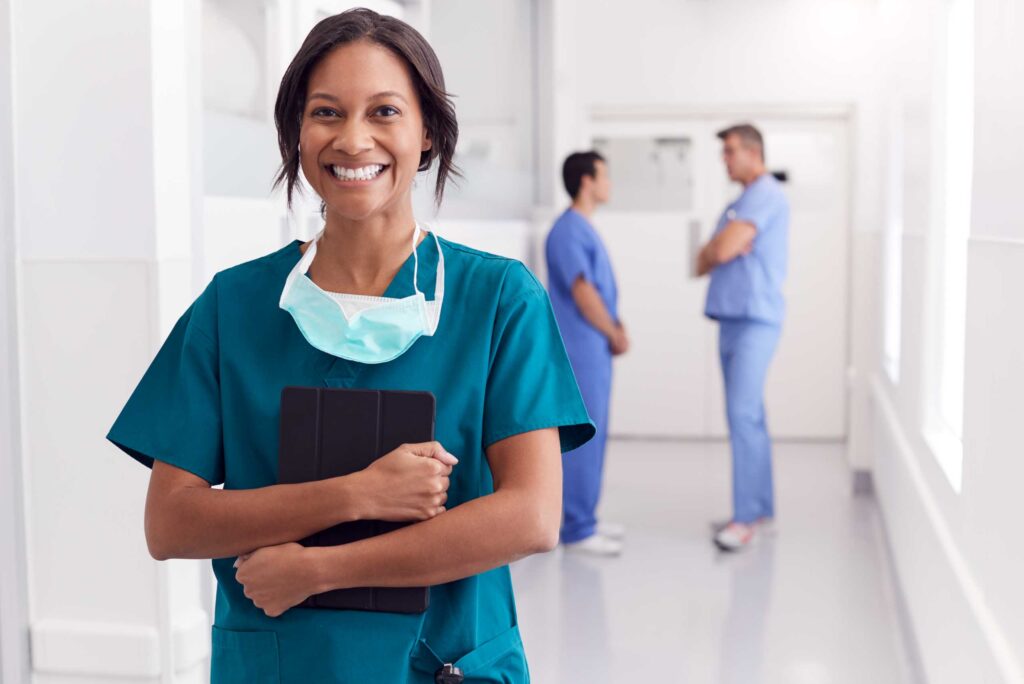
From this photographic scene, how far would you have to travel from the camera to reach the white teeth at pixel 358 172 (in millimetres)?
1127

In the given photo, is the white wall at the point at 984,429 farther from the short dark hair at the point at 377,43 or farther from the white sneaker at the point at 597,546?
the white sneaker at the point at 597,546

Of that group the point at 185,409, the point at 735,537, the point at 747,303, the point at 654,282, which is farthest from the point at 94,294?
the point at 654,282

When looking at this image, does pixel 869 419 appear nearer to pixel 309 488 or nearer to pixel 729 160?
pixel 729 160

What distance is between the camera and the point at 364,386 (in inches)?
45.1

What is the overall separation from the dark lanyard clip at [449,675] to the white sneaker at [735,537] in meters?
3.22

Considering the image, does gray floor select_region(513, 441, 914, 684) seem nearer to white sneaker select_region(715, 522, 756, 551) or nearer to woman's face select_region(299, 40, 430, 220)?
white sneaker select_region(715, 522, 756, 551)

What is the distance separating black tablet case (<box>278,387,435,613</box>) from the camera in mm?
1070

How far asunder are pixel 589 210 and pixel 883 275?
1.59 metres

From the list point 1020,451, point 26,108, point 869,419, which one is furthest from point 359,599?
point 869,419

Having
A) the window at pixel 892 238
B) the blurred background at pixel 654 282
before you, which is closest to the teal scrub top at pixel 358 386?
the blurred background at pixel 654 282

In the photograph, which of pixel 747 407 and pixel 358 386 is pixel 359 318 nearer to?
pixel 358 386

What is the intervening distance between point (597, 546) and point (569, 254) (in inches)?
42.0

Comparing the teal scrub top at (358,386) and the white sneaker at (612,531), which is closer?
the teal scrub top at (358,386)

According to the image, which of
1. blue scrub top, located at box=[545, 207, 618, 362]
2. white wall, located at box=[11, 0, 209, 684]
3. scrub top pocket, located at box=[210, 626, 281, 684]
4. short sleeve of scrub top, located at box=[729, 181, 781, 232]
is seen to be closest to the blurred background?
white wall, located at box=[11, 0, 209, 684]
